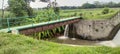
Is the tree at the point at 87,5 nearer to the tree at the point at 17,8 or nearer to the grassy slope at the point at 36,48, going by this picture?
the tree at the point at 17,8

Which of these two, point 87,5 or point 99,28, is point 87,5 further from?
point 99,28

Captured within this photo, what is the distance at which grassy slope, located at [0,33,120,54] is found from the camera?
23.5 feet

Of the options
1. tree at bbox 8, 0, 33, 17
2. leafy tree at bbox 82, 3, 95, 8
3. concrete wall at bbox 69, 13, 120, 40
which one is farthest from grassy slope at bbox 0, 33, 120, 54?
leafy tree at bbox 82, 3, 95, 8

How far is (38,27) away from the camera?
14219mm

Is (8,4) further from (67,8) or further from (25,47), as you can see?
(25,47)

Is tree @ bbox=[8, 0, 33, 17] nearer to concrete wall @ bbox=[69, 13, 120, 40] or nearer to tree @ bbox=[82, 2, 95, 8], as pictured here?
concrete wall @ bbox=[69, 13, 120, 40]

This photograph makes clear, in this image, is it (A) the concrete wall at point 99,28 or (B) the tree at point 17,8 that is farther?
(B) the tree at point 17,8

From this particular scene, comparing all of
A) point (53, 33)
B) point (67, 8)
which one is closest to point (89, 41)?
point (53, 33)

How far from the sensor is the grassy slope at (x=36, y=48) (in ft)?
23.5

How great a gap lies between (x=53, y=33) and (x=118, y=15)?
6.46 metres

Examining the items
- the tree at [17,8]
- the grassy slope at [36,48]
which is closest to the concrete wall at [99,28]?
the tree at [17,8]

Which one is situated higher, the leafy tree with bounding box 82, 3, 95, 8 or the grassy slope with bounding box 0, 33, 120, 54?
the grassy slope with bounding box 0, 33, 120, 54

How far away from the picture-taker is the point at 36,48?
7.79 metres

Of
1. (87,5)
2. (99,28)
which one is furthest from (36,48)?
(87,5)
